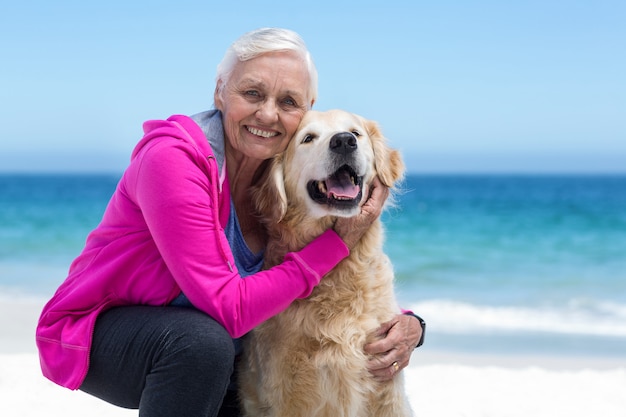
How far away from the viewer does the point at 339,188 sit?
2.50 metres

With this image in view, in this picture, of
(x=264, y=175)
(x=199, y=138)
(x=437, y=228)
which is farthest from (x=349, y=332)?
(x=437, y=228)

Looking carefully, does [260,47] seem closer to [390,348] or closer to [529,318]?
[390,348]

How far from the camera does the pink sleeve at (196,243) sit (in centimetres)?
210

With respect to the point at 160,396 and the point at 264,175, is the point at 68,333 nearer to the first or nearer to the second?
the point at 160,396

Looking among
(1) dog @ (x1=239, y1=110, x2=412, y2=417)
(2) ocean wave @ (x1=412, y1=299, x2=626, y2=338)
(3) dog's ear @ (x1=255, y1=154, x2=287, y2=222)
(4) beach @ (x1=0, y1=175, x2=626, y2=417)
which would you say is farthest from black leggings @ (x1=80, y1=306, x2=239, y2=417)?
(2) ocean wave @ (x1=412, y1=299, x2=626, y2=338)

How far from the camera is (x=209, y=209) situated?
2.16m

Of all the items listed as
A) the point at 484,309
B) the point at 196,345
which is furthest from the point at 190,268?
the point at 484,309

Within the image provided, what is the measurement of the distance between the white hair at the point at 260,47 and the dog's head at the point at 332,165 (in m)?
0.19

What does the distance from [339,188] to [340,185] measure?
0.05 feet

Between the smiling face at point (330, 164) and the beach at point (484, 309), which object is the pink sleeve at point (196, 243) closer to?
the smiling face at point (330, 164)

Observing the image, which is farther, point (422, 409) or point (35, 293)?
point (35, 293)

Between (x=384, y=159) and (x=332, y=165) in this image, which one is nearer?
(x=332, y=165)

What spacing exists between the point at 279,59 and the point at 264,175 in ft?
1.49

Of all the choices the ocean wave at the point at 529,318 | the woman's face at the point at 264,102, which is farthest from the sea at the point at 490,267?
the woman's face at the point at 264,102
